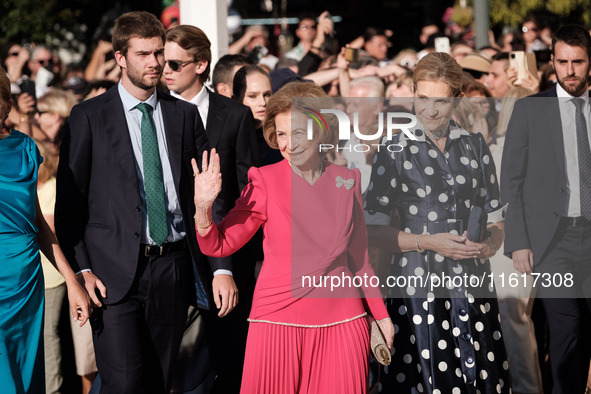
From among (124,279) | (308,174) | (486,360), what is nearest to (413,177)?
(308,174)

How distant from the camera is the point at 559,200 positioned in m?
6.01

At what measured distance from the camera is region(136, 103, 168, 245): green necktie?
5176 millimetres

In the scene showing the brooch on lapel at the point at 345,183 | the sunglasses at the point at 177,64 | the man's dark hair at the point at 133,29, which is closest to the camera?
the brooch on lapel at the point at 345,183

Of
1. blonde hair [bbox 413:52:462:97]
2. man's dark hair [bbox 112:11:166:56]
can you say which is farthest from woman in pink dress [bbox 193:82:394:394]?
man's dark hair [bbox 112:11:166:56]

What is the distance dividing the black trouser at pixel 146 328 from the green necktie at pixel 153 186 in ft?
0.48

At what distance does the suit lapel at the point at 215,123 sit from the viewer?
6.11 m

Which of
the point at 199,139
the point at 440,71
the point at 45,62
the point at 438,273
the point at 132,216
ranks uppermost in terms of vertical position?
the point at 45,62

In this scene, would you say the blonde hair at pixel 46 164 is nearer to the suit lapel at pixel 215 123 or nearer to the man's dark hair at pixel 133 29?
the suit lapel at pixel 215 123

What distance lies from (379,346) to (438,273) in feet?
2.62

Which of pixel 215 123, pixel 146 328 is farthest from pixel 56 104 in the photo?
pixel 146 328

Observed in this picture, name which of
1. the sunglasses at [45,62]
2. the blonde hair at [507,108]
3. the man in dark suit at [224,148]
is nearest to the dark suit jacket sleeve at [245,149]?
the man in dark suit at [224,148]

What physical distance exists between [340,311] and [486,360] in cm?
106

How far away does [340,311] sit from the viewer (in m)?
4.83

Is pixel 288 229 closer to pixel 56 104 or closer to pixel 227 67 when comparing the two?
pixel 227 67
